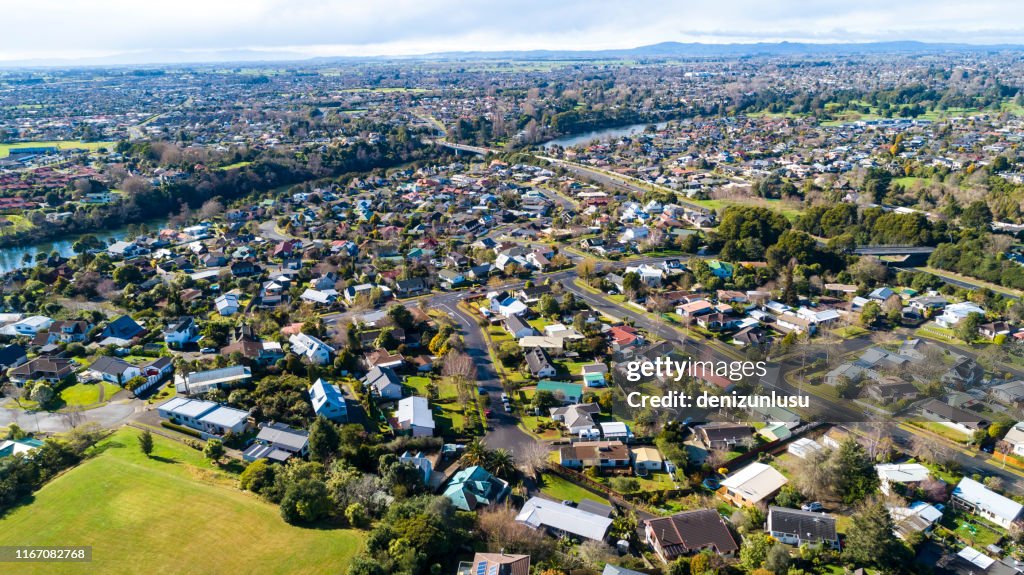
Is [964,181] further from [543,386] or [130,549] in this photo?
[130,549]

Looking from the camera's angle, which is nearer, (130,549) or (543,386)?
(130,549)

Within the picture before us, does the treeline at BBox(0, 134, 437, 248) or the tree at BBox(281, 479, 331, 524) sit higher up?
the treeline at BBox(0, 134, 437, 248)

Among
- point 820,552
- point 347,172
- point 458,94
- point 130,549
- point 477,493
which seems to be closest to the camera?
point 130,549

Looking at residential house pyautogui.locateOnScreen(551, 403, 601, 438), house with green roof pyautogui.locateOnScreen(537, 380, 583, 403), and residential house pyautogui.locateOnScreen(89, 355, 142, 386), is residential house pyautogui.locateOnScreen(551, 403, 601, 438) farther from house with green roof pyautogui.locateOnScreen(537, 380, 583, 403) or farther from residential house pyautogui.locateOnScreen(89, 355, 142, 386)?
residential house pyautogui.locateOnScreen(89, 355, 142, 386)

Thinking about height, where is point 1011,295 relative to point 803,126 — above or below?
below

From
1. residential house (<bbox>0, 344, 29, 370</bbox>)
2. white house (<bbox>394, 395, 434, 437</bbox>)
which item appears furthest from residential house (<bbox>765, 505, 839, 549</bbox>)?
residential house (<bbox>0, 344, 29, 370</bbox>)

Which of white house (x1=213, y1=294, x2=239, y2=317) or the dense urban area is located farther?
white house (x1=213, y1=294, x2=239, y2=317)

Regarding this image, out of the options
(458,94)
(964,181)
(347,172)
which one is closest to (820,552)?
(964,181)
